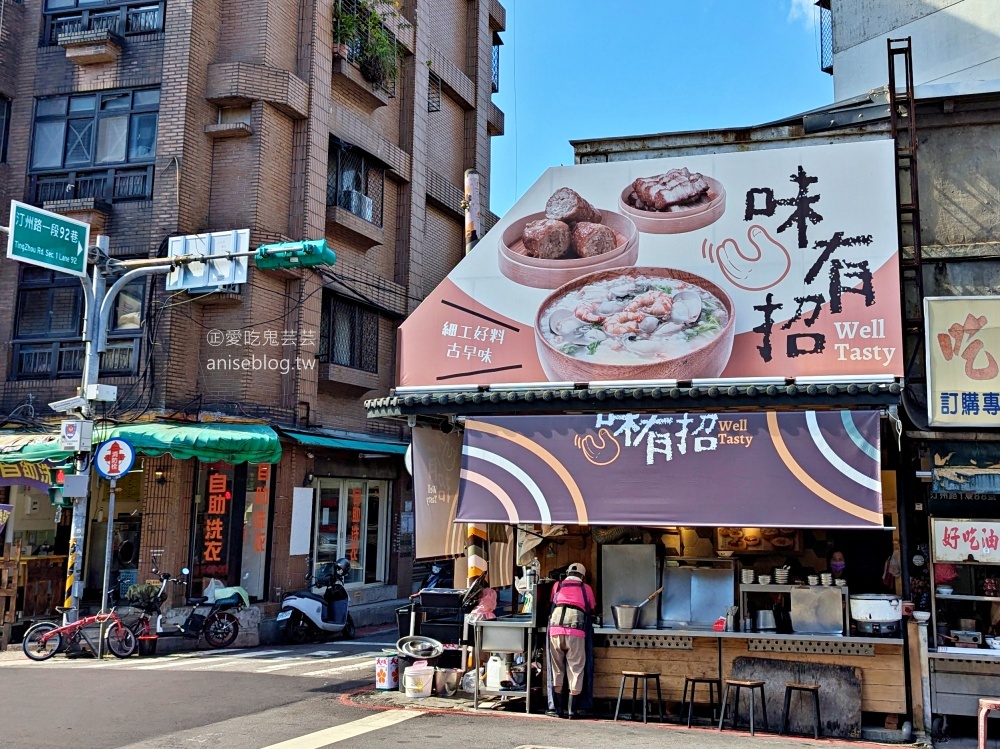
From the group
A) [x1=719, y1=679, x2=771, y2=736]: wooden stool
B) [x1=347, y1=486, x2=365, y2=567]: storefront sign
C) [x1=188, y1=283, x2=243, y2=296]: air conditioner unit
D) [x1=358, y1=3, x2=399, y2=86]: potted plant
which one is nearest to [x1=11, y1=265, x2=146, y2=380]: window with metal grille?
[x1=188, y1=283, x2=243, y2=296]: air conditioner unit

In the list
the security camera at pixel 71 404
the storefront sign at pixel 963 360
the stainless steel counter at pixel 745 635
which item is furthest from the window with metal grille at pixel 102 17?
the storefront sign at pixel 963 360

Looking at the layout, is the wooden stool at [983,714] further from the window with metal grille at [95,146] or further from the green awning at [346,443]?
the window with metal grille at [95,146]

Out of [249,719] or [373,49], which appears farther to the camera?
[373,49]

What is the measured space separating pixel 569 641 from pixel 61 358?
46.3 feet

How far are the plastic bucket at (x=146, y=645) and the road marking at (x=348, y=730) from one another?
682 centimetres

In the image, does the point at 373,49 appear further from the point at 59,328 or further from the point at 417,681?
the point at 417,681

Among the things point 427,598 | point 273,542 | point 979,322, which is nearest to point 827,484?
point 979,322

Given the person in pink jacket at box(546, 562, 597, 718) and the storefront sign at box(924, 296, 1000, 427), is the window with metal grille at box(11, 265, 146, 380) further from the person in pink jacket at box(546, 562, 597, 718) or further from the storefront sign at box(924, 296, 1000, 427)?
the storefront sign at box(924, 296, 1000, 427)

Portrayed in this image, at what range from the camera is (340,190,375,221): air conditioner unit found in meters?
23.4

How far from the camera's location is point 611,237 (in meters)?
13.2

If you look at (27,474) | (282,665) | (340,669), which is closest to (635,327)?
(340,669)

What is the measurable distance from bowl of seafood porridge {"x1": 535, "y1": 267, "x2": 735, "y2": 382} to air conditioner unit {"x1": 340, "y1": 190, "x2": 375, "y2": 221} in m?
11.7

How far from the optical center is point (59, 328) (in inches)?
797

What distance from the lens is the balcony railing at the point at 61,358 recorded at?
19.5m
